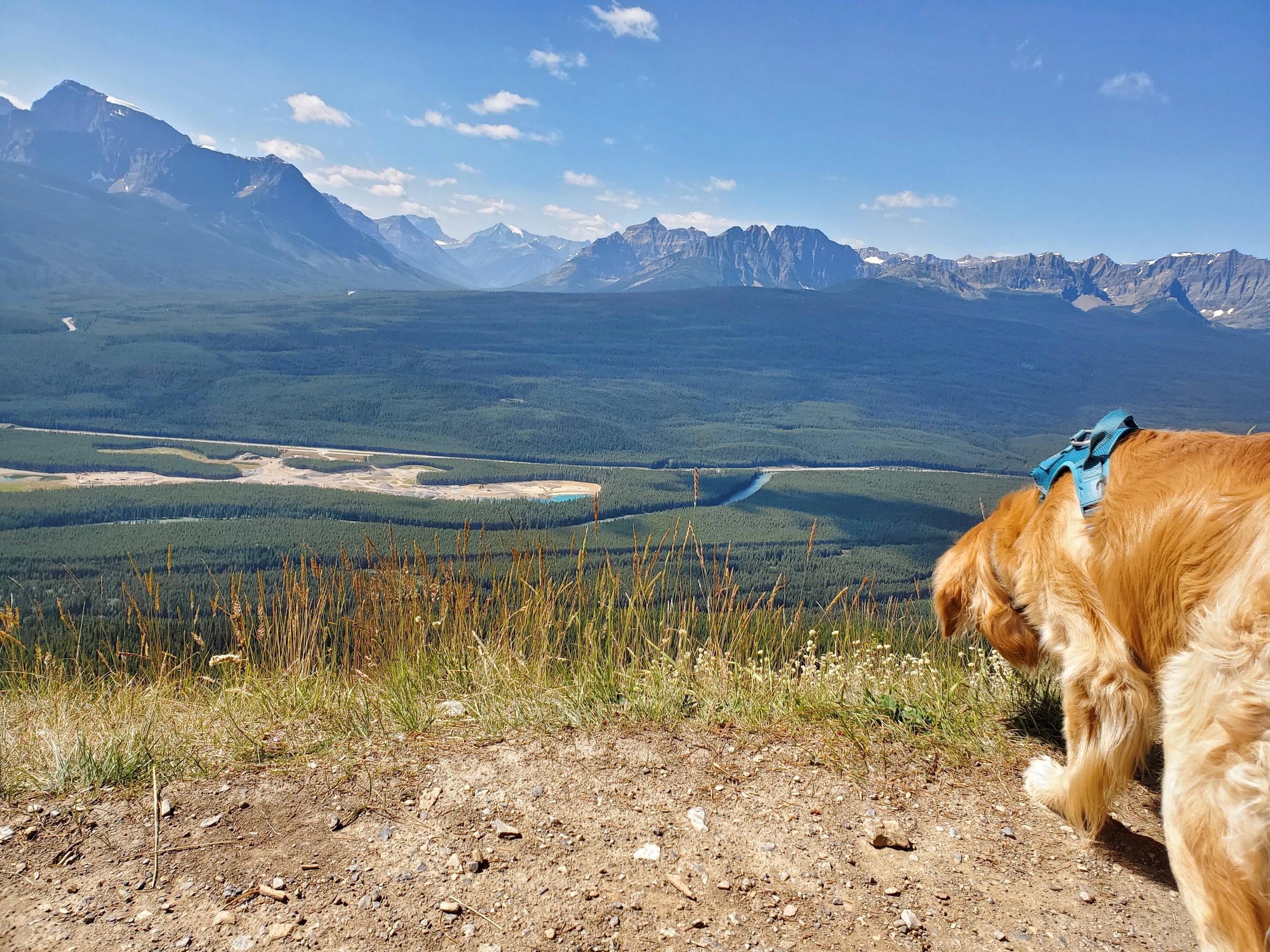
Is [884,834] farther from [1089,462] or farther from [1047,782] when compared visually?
[1089,462]

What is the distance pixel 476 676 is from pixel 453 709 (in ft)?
1.05

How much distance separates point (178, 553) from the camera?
Answer: 224 feet

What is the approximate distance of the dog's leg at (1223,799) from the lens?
1.71 m

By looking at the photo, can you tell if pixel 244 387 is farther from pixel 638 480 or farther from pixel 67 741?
pixel 67 741

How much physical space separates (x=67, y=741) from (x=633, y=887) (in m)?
2.57

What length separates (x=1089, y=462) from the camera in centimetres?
278

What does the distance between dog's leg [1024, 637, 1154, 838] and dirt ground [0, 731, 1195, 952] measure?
0.19m

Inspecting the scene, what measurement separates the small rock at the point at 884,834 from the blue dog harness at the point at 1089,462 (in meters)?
1.41

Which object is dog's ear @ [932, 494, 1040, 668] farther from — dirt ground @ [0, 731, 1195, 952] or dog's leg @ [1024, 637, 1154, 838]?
dirt ground @ [0, 731, 1195, 952]

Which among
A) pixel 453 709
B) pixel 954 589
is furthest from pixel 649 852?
pixel 954 589

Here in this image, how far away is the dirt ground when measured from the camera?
2.17 meters

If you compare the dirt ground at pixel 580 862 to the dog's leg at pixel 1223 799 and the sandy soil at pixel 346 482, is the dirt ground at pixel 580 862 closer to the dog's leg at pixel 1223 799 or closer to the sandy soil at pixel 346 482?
the dog's leg at pixel 1223 799

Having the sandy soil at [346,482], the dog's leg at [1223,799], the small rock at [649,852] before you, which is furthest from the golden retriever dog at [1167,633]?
the sandy soil at [346,482]

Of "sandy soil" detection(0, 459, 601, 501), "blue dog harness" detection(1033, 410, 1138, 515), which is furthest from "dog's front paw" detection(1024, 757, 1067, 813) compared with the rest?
"sandy soil" detection(0, 459, 601, 501)
